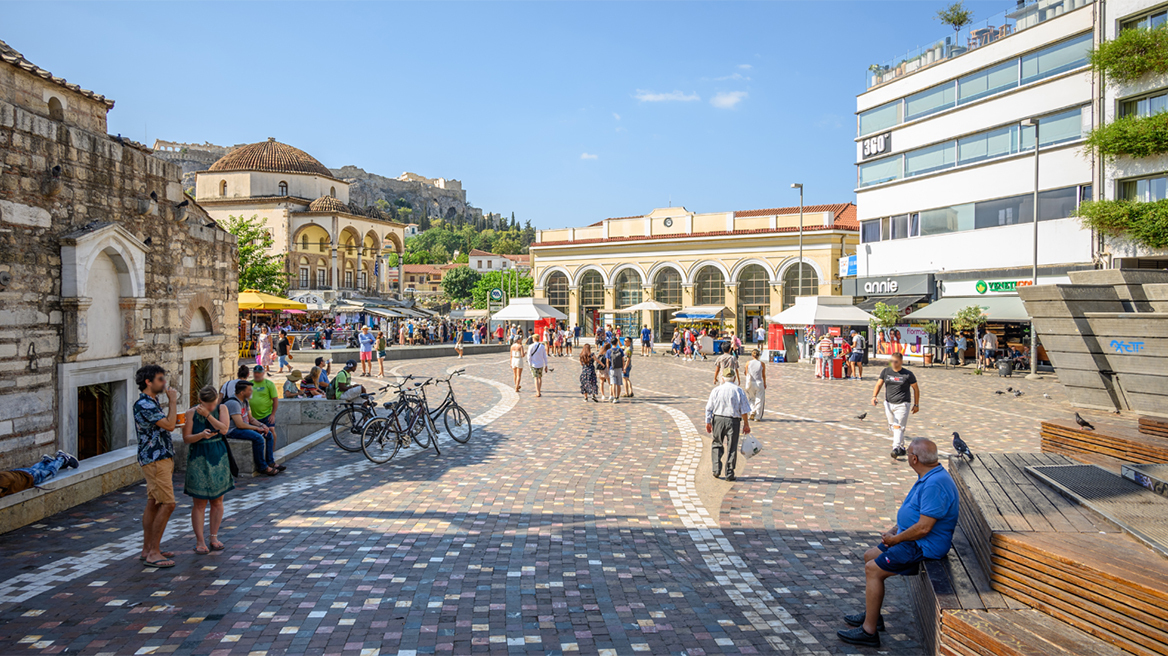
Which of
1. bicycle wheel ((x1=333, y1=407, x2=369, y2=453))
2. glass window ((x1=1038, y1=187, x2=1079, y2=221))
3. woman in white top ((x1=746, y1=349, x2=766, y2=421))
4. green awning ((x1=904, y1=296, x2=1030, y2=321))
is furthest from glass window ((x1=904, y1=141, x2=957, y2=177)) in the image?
bicycle wheel ((x1=333, y1=407, x2=369, y2=453))

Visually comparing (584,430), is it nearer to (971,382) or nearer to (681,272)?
(971,382)

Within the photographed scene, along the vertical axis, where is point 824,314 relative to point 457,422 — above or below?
above

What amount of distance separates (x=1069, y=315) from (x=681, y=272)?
37.6 m

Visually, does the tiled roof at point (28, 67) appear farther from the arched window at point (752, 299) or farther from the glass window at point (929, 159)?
the arched window at point (752, 299)

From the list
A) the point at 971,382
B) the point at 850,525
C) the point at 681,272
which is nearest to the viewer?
the point at 850,525

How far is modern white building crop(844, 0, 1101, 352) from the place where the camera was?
2558 cm

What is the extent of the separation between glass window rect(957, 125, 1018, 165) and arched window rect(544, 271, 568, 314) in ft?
92.2

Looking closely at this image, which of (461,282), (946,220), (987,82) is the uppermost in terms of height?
(987,82)

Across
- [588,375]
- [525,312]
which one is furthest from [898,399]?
[525,312]

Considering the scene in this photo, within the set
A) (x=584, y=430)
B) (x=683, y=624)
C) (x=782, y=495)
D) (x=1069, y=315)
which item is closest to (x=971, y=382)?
(x=1069, y=315)

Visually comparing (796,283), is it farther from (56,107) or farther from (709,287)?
(56,107)

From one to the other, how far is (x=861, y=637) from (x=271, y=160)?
194 feet

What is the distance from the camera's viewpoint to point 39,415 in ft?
27.5

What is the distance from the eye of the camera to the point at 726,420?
8.91 meters
